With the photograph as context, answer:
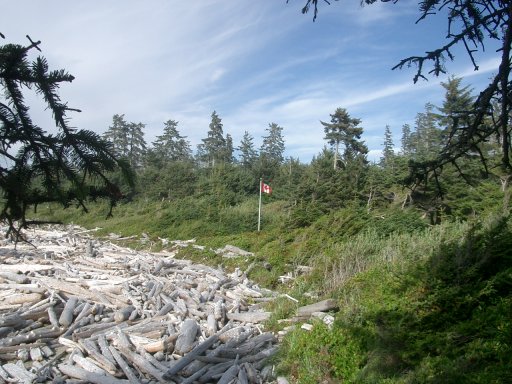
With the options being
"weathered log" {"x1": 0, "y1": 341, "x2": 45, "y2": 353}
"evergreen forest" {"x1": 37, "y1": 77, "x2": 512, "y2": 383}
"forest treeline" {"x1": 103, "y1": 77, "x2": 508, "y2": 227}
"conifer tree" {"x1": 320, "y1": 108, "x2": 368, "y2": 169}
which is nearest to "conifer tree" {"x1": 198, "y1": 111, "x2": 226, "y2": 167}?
"forest treeline" {"x1": 103, "y1": 77, "x2": 508, "y2": 227}

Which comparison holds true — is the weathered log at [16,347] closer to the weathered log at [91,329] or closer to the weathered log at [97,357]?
the weathered log at [91,329]

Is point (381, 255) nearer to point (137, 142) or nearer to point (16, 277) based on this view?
point (16, 277)

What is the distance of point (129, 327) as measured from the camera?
7.16m

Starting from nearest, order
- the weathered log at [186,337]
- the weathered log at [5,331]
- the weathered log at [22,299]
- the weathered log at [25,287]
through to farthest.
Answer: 1. the weathered log at [186,337]
2. the weathered log at [5,331]
3. the weathered log at [22,299]
4. the weathered log at [25,287]

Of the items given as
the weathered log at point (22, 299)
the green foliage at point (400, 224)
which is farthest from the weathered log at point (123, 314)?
the green foliage at point (400, 224)

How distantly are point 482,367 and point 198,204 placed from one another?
980 inches

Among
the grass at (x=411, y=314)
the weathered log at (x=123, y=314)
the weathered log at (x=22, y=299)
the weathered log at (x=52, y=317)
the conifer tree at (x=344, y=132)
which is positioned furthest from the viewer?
the conifer tree at (x=344, y=132)

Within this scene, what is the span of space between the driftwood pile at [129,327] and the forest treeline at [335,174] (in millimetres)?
2963

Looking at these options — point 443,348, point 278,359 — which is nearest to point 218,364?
point 278,359

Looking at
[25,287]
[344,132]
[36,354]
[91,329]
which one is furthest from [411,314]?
[344,132]

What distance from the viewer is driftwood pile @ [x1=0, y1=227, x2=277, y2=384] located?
5.70 metres

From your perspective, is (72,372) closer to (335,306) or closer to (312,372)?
(312,372)

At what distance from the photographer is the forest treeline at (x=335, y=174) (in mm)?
4634

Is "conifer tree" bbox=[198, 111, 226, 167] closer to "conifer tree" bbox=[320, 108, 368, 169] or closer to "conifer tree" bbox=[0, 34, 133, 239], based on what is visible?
"conifer tree" bbox=[320, 108, 368, 169]
